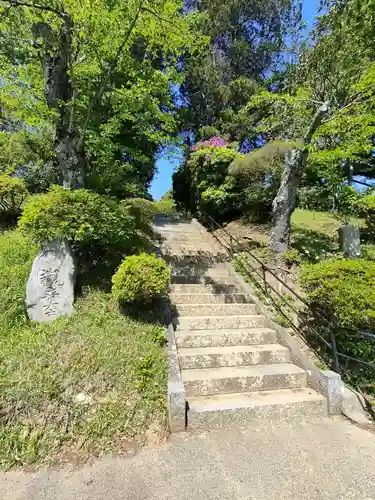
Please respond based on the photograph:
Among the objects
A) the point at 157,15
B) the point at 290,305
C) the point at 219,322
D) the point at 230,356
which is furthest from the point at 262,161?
the point at 230,356

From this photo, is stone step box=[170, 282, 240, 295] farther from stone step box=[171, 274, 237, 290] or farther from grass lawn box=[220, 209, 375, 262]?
grass lawn box=[220, 209, 375, 262]

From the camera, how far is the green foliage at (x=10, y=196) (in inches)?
289

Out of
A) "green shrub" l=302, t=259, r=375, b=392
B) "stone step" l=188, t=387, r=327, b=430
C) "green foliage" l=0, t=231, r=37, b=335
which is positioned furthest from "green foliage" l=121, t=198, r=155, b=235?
"stone step" l=188, t=387, r=327, b=430

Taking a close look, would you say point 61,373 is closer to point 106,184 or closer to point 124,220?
point 124,220

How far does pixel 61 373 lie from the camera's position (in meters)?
3.23

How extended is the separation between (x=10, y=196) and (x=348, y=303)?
854 cm

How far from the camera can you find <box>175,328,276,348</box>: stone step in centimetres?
435

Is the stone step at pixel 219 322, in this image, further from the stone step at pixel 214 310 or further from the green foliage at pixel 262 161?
the green foliage at pixel 262 161

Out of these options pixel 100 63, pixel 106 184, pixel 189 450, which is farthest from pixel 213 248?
pixel 189 450

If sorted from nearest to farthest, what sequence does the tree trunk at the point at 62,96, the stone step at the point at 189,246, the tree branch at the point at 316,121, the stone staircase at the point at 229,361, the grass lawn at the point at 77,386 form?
the grass lawn at the point at 77,386 → the stone staircase at the point at 229,361 → the tree trunk at the point at 62,96 → the tree branch at the point at 316,121 → the stone step at the point at 189,246

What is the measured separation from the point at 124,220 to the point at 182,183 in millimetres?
10028

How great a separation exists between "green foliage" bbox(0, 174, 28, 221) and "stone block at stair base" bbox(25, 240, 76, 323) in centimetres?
417

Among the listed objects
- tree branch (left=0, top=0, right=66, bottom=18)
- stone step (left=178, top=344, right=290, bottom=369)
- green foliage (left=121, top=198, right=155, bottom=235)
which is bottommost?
stone step (left=178, top=344, right=290, bottom=369)

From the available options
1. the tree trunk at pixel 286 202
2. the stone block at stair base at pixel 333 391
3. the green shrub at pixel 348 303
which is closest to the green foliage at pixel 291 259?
the tree trunk at pixel 286 202
